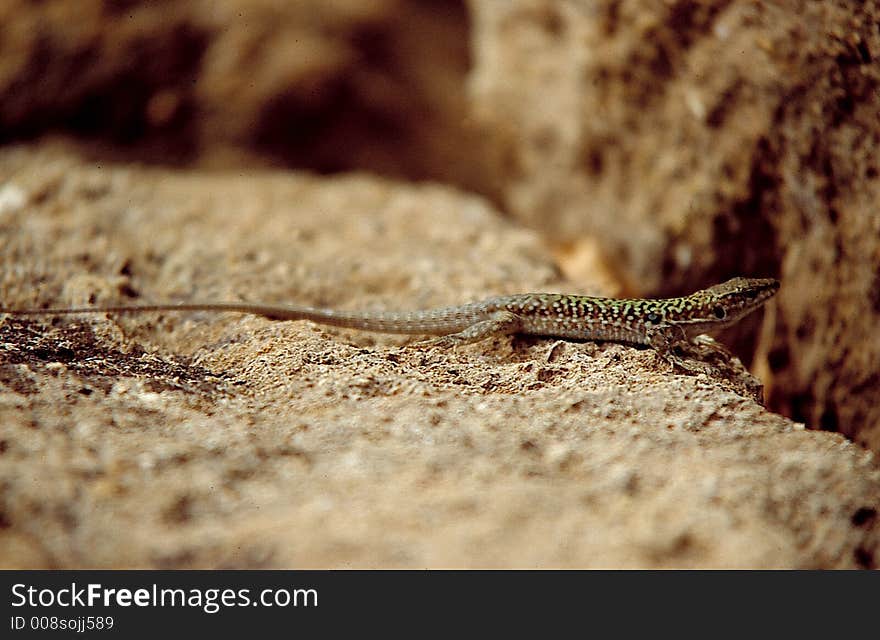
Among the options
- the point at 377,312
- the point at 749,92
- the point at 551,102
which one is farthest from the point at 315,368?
the point at 551,102

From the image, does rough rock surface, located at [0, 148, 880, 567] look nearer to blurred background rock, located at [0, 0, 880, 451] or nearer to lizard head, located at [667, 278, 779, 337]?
lizard head, located at [667, 278, 779, 337]

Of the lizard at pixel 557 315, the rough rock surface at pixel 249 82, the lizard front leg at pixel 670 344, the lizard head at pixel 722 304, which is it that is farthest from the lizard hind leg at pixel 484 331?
the rough rock surface at pixel 249 82

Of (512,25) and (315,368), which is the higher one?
(512,25)

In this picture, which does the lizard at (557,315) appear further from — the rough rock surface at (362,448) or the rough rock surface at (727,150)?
the rough rock surface at (727,150)

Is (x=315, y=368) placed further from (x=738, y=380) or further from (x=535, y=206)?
(x=535, y=206)

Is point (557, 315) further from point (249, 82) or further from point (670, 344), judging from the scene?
point (249, 82)

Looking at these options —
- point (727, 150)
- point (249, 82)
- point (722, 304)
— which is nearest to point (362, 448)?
point (722, 304)
